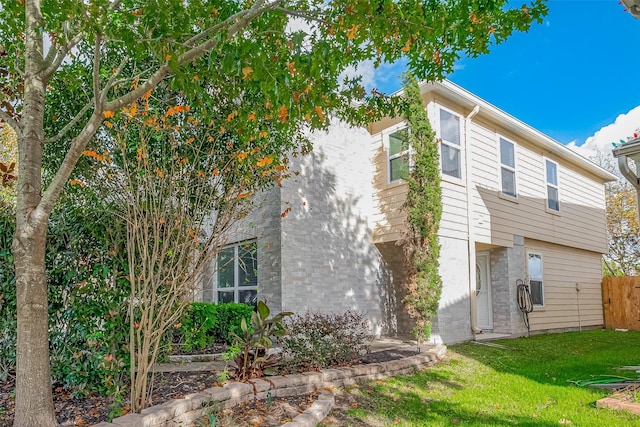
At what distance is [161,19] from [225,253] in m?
7.93

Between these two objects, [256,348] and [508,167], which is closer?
[256,348]

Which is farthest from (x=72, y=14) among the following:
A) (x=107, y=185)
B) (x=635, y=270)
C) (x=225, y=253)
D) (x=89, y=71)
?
(x=635, y=270)

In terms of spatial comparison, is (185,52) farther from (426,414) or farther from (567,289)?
(567,289)

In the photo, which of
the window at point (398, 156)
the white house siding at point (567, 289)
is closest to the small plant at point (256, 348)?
the window at point (398, 156)

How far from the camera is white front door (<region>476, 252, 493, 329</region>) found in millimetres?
11039

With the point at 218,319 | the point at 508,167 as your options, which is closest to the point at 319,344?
the point at 218,319

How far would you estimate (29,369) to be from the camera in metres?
3.48

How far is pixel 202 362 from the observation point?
632 centimetres

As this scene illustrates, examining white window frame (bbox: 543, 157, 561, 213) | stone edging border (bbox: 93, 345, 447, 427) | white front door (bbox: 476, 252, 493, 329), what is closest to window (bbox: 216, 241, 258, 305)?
stone edging border (bbox: 93, 345, 447, 427)

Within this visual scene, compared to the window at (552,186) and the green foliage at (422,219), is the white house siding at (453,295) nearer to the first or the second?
the green foliage at (422,219)

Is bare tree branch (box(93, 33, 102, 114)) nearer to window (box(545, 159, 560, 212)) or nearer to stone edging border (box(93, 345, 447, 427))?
stone edging border (box(93, 345, 447, 427))

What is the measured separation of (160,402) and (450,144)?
312 inches

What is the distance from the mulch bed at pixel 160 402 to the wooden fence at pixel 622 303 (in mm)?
13392

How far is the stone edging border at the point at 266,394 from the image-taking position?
11.9 feet
